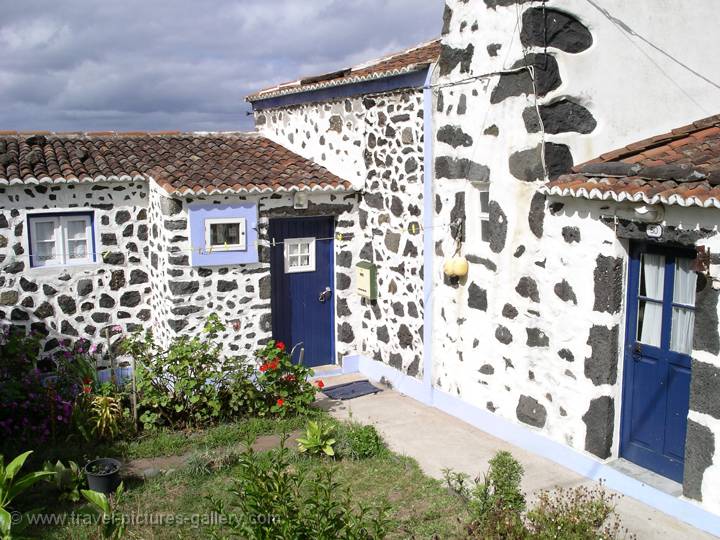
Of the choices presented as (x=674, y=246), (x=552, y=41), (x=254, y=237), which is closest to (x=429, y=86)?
(x=552, y=41)

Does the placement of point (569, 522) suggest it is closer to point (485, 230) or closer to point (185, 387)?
point (485, 230)

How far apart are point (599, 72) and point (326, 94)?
15.3ft

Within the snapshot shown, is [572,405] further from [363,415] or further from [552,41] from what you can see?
[552,41]

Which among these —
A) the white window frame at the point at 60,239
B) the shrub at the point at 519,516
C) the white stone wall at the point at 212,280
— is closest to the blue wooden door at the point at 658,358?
the shrub at the point at 519,516

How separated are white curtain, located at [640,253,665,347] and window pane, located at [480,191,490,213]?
2020 millimetres

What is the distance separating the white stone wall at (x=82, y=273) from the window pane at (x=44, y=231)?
0.19 metres

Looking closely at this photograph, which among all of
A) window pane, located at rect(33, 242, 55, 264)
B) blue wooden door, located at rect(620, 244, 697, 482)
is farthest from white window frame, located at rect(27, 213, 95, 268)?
blue wooden door, located at rect(620, 244, 697, 482)

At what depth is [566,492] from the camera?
6660mm

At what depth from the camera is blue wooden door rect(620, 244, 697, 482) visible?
630cm

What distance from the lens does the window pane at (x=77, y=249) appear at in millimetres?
9867

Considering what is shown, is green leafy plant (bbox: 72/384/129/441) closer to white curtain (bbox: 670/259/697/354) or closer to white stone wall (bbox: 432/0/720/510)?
white stone wall (bbox: 432/0/720/510)

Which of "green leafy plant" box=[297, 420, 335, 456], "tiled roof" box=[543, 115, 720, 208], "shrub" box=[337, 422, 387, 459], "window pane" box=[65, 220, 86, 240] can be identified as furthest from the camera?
"window pane" box=[65, 220, 86, 240]

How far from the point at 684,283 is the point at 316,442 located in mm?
3889

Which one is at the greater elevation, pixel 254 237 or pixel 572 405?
pixel 254 237
